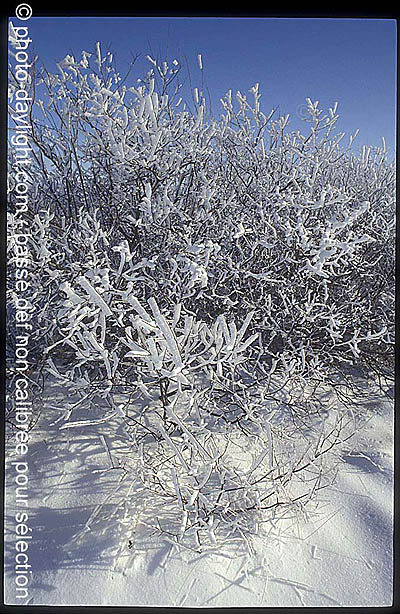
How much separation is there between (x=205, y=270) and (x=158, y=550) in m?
1.01

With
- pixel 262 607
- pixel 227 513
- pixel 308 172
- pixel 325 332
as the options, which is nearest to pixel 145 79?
pixel 308 172

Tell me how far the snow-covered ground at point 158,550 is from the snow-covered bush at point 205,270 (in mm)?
100

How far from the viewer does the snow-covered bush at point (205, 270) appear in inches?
65.6

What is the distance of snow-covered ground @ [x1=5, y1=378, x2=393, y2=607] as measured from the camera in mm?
1482

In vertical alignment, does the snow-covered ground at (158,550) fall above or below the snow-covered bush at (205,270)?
below

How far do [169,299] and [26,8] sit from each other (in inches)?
43.3

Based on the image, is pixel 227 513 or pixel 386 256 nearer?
pixel 227 513

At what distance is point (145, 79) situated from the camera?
5.88 feet

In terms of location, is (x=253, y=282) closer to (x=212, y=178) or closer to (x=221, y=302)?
(x=221, y=302)

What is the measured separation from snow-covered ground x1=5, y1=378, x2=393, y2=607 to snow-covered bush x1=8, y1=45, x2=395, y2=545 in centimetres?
10

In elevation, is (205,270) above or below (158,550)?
above

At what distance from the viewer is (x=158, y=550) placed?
1.56m

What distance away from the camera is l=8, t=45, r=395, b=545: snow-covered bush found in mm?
1665

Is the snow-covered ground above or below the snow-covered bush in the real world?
below
